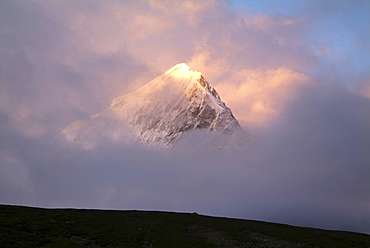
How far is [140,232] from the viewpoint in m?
57.8

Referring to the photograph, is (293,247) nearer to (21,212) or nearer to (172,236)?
(172,236)

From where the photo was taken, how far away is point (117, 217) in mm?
69250

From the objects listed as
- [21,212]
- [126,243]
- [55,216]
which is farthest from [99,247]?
[21,212]

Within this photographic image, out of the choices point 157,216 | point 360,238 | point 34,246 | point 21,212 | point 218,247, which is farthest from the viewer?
point 157,216

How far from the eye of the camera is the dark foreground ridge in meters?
49.9

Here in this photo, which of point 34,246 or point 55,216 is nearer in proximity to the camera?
Answer: point 34,246

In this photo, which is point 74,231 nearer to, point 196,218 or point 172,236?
point 172,236

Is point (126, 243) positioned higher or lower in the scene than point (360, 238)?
lower

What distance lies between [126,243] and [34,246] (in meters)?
13.8

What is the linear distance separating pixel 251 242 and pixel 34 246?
36622 millimetres

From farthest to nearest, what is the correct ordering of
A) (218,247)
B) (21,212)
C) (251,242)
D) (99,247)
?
(21,212) < (251,242) < (218,247) < (99,247)

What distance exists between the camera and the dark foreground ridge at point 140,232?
164 ft

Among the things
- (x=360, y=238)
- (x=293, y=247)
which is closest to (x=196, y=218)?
(x=293, y=247)

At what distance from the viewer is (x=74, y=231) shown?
54.1 m
